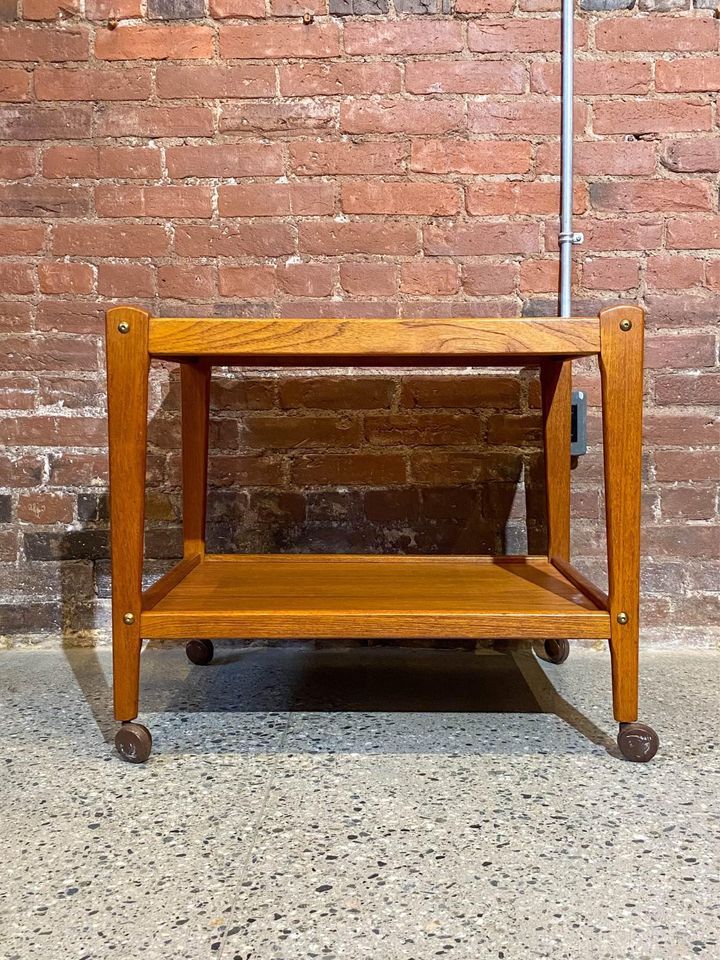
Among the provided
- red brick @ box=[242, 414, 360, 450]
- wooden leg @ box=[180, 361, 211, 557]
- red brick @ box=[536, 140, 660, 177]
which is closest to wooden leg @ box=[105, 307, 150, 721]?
wooden leg @ box=[180, 361, 211, 557]

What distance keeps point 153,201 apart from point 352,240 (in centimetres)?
46

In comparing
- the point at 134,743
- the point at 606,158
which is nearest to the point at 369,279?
the point at 606,158

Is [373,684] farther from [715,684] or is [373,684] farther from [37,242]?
[37,242]

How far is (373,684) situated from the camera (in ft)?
5.41

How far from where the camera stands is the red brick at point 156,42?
69.4 inches

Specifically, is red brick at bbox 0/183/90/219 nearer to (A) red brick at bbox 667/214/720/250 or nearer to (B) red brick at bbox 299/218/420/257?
(B) red brick at bbox 299/218/420/257

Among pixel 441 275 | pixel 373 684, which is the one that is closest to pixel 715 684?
pixel 373 684

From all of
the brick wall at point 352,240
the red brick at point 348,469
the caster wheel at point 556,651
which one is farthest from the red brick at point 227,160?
the caster wheel at point 556,651

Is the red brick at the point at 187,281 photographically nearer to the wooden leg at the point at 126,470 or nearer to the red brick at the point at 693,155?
the wooden leg at the point at 126,470

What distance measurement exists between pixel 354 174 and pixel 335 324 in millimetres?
692

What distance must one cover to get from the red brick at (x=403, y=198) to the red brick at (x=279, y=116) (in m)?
0.15

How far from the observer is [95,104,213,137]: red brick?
1.78 metres

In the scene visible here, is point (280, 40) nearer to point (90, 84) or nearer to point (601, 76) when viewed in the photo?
point (90, 84)

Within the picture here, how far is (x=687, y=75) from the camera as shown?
1.73 metres
